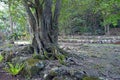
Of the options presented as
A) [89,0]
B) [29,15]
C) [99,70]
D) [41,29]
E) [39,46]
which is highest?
[89,0]

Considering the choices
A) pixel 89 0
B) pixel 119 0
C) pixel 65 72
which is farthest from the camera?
pixel 89 0

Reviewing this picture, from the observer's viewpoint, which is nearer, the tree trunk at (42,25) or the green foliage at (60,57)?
→ the green foliage at (60,57)

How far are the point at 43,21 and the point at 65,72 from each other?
11.1 ft

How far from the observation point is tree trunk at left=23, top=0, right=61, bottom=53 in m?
8.30

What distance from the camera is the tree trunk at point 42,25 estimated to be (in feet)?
27.2

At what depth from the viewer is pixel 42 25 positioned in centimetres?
853

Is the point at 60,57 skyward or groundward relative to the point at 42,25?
groundward

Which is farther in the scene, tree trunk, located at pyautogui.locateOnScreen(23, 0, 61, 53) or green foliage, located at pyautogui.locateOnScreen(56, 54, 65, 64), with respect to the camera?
tree trunk, located at pyautogui.locateOnScreen(23, 0, 61, 53)

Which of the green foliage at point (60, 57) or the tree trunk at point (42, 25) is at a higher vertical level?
the tree trunk at point (42, 25)

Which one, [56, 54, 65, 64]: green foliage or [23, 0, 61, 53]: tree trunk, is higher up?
[23, 0, 61, 53]: tree trunk

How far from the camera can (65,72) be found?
5.73 m

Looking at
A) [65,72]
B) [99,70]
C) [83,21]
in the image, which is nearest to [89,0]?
[83,21]

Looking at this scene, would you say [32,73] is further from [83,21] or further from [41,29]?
[83,21]

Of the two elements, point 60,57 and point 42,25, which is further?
point 42,25
